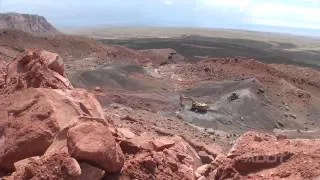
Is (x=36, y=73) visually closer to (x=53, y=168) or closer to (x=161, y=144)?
(x=161, y=144)

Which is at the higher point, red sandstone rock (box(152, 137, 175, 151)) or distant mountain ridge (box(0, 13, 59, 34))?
red sandstone rock (box(152, 137, 175, 151))

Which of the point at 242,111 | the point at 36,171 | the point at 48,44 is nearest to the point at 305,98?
the point at 242,111

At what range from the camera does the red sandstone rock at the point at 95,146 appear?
7.28 metres

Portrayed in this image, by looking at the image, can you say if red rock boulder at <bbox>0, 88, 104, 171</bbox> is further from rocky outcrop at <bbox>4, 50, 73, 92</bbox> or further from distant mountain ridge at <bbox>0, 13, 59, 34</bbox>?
distant mountain ridge at <bbox>0, 13, 59, 34</bbox>

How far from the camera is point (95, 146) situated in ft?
23.9

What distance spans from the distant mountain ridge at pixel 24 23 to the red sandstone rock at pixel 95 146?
77.6 metres

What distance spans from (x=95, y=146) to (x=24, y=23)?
87.9 metres

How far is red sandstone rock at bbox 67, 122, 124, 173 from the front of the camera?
728 centimetres

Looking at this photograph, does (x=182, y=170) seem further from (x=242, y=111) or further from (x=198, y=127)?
(x=242, y=111)

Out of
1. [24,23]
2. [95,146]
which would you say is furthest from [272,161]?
[24,23]

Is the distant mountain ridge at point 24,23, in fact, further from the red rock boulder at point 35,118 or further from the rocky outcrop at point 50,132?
the red rock boulder at point 35,118

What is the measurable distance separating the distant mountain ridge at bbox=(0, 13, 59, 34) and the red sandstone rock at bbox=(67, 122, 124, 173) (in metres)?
77.6

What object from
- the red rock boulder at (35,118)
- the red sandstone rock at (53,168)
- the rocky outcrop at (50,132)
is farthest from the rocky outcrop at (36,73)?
the red sandstone rock at (53,168)

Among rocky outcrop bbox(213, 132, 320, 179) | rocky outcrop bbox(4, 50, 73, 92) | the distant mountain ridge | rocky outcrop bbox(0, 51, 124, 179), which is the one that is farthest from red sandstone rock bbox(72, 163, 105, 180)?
the distant mountain ridge
